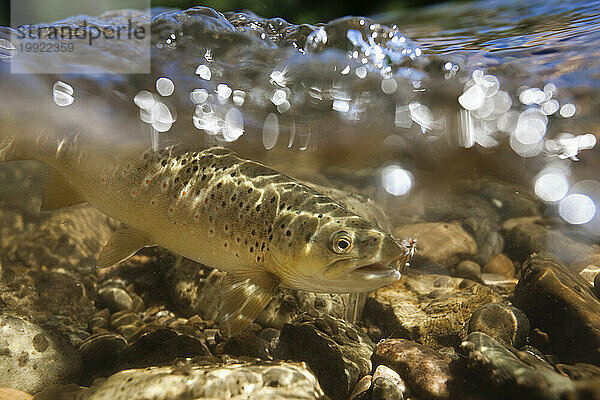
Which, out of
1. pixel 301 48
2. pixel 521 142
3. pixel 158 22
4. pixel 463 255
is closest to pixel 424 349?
pixel 463 255

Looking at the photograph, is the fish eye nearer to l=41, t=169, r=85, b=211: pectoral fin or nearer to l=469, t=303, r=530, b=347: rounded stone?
l=469, t=303, r=530, b=347: rounded stone

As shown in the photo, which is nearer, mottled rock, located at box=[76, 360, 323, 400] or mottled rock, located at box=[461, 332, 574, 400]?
mottled rock, located at box=[461, 332, 574, 400]

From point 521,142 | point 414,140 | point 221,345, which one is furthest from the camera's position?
point 414,140

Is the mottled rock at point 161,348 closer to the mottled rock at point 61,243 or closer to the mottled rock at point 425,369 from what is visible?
the mottled rock at point 425,369

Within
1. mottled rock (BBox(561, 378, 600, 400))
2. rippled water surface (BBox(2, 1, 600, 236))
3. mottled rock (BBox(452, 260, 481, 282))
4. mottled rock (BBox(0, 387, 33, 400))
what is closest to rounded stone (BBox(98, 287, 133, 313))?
mottled rock (BBox(0, 387, 33, 400))

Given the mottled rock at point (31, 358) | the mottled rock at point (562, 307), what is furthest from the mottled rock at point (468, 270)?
the mottled rock at point (31, 358)

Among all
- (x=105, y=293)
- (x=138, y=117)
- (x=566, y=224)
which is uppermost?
(x=138, y=117)

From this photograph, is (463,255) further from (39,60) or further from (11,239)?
(39,60)
